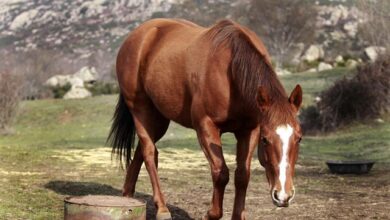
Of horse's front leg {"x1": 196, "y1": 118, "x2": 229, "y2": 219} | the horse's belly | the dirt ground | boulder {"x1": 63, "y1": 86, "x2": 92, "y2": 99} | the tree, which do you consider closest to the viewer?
horse's front leg {"x1": 196, "y1": 118, "x2": 229, "y2": 219}

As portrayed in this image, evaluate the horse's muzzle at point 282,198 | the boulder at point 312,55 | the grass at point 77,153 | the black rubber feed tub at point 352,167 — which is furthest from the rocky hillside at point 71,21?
the horse's muzzle at point 282,198

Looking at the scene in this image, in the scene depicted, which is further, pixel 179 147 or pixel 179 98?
pixel 179 147

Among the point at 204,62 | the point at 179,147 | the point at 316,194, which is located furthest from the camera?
the point at 179,147

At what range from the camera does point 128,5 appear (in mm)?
87875

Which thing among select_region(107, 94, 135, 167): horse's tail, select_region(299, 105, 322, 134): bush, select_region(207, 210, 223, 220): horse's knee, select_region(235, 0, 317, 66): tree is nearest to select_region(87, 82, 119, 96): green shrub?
select_region(299, 105, 322, 134): bush

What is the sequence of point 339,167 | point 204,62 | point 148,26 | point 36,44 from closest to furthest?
1. point 204,62
2. point 148,26
3. point 339,167
4. point 36,44

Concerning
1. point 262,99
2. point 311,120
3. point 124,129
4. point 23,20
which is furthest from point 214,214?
point 23,20

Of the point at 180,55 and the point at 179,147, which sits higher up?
the point at 180,55

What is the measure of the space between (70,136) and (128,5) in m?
69.2

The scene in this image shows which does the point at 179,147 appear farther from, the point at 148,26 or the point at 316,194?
the point at 148,26

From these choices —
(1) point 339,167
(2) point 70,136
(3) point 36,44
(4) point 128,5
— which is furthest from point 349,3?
(1) point 339,167

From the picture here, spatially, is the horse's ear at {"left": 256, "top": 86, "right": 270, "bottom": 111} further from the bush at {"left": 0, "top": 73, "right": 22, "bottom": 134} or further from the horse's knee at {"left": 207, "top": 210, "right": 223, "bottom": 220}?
the bush at {"left": 0, "top": 73, "right": 22, "bottom": 134}

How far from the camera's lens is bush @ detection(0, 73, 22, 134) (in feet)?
68.9

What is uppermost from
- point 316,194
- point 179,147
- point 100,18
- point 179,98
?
point 179,98
